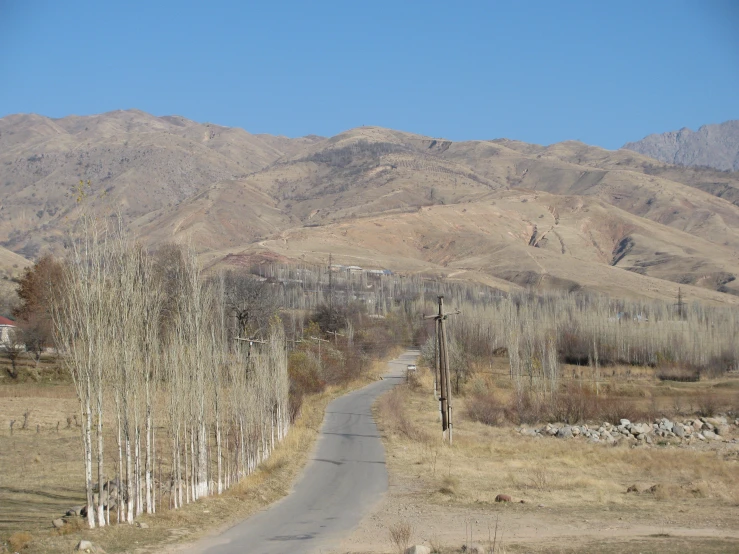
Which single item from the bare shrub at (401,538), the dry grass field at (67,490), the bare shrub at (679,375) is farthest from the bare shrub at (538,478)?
the bare shrub at (679,375)

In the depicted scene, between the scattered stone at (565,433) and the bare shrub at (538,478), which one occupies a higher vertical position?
the bare shrub at (538,478)

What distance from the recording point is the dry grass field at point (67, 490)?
17.3 metres

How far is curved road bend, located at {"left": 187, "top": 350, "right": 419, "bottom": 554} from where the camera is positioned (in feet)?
59.0

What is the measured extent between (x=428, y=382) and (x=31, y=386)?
116 ft

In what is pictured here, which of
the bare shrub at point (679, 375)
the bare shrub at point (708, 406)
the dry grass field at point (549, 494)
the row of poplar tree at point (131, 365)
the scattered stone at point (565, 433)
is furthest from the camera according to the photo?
the bare shrub at point (679, 375)

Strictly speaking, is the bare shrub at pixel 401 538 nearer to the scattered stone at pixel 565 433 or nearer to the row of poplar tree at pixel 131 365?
the row of poplar tree at pixel 131 365

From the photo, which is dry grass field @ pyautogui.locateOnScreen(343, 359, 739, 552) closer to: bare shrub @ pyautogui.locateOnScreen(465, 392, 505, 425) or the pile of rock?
the pile of rock

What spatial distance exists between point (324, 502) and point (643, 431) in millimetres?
37718

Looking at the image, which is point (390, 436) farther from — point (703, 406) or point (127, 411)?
point (703, 406)

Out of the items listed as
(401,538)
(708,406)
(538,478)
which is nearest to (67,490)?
(401,538)

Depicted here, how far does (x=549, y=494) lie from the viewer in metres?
27.1

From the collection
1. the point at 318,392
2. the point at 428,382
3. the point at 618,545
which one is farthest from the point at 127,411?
the point at 428,382

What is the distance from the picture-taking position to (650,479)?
3419cm

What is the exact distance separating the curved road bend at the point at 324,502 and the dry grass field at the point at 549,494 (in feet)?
2.28
